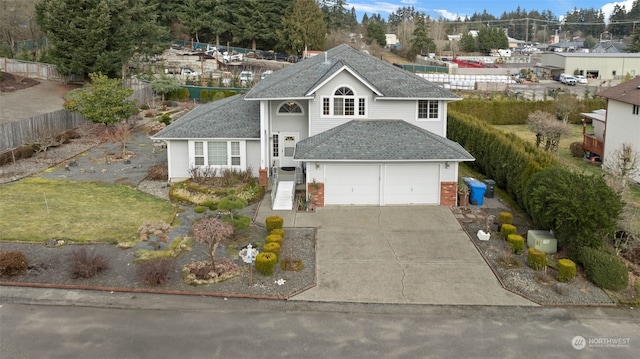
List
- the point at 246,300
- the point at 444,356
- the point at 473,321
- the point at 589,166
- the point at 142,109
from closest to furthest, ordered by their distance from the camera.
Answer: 1. the point at 444,356
2. the point at 473,321
3. the point at 246,300
4. the point at 589,166
5. the point at 142,109

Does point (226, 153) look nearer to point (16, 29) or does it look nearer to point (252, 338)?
point (252, 338)

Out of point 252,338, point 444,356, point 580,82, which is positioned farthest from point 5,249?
point 580,82

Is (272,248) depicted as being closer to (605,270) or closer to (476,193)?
(605,270)

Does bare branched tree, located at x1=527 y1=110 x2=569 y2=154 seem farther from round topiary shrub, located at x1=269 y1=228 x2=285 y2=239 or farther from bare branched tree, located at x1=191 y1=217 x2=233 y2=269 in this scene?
bare branched tree, located at x1=191 y1=217 x2=233 y2=269

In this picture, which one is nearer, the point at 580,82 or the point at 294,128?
the point at 294,128

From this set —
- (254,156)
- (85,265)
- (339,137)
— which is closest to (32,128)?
(254,156)

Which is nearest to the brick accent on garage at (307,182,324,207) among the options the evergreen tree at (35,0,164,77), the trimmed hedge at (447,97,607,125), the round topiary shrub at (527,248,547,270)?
the round topiary shrub at (527,248,547,270)
